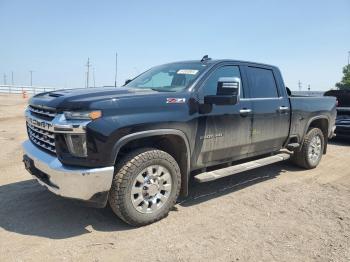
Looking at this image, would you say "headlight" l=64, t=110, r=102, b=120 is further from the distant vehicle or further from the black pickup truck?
the distant vehicle

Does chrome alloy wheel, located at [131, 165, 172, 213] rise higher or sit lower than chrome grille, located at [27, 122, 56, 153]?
lower

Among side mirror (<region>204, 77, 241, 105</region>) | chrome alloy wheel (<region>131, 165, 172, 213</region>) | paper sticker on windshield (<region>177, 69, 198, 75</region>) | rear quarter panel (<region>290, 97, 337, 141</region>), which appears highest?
paper sticker on windshield (<region>177, 69, 198, 75</region>)

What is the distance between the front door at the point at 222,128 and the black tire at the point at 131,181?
62 cm

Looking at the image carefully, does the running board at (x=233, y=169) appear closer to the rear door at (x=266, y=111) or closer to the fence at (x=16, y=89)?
the rear door at (x=266, y=111)

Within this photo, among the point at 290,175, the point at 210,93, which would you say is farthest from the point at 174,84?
the point at 290,175

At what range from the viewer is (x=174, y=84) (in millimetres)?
4656

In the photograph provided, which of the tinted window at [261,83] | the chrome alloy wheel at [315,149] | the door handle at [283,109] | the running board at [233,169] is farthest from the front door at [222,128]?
the chrome alloy wheel at [315,149]

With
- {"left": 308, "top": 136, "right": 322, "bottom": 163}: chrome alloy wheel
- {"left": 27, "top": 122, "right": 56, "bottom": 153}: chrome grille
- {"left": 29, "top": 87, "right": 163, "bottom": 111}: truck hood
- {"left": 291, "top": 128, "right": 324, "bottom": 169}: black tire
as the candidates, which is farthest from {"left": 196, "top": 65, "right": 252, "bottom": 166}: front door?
{"left": 308, "top": 136, "right": 322, "bottom": 163}: chrome alloy wheel

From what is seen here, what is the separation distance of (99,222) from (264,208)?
2.18m

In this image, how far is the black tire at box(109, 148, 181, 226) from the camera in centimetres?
371

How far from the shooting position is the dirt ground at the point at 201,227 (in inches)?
133

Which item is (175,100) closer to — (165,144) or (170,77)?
(165,144)

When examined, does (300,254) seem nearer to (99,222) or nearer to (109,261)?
(109,261)

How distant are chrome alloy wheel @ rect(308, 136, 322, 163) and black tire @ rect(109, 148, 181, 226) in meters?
3.82
